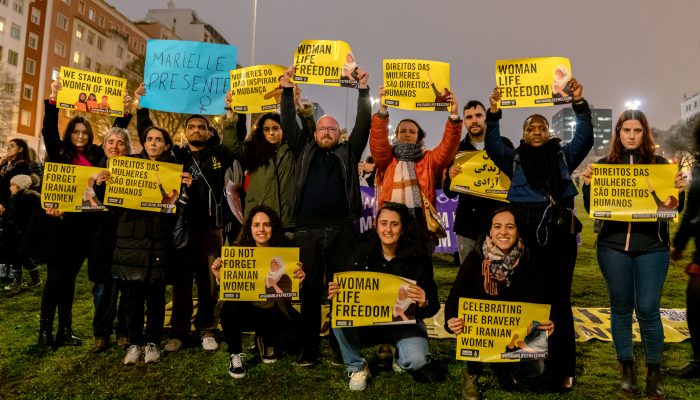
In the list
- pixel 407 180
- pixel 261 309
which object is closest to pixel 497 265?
pixel 407 180

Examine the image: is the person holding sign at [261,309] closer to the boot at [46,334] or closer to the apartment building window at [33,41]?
the boot at [46,334]

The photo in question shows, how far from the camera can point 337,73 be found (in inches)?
201

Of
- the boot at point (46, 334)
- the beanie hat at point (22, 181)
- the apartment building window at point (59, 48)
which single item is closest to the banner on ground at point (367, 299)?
the boot at point (46, 334)

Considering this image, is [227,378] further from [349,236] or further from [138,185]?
[138,185]

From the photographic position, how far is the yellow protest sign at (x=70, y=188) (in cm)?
491

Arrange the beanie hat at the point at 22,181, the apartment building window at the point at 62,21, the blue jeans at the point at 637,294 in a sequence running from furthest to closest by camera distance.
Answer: the apartment building window at the point at 62,21 → the beanie hat at the point at 22,181 → the blue jeans at the point at 637,294

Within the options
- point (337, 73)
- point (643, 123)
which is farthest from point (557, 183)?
point (337, 73)

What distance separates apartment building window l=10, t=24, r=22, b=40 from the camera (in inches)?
1887

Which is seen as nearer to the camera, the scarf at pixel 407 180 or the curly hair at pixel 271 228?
the curly hair at pixel 271 228

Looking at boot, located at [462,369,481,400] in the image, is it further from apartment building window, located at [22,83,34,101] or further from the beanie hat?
apartment building window, located at [22,83,34,101]

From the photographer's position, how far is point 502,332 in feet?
12.4

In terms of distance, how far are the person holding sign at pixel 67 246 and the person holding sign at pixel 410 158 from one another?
9.54 ft

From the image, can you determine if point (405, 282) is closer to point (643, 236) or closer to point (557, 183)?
point (557, 183)

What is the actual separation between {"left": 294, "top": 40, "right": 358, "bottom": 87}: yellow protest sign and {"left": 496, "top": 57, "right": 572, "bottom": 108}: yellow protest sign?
1.57 meters
